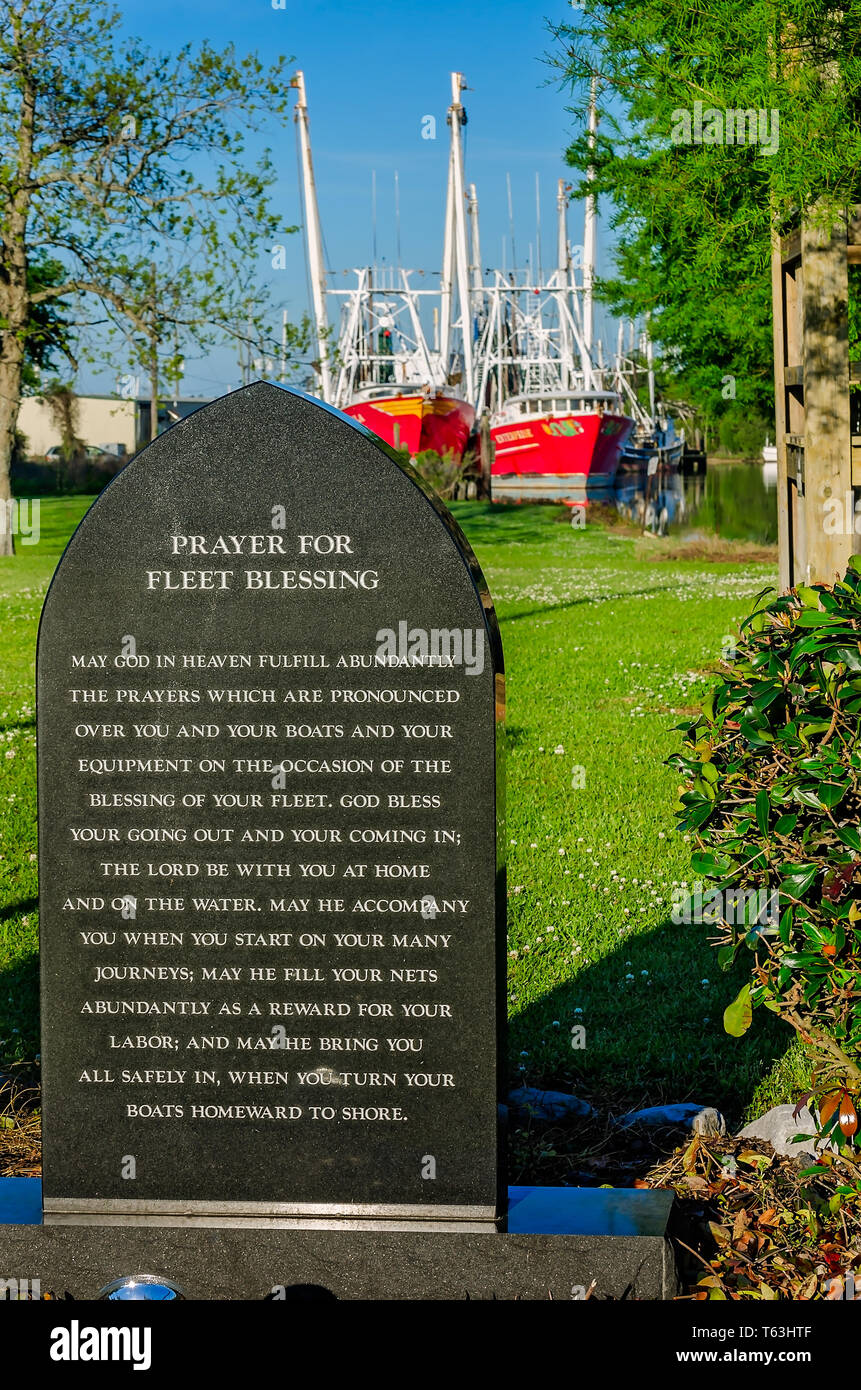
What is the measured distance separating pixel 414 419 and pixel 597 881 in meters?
44.3

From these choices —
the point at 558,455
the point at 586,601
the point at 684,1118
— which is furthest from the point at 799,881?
the point at 558,455

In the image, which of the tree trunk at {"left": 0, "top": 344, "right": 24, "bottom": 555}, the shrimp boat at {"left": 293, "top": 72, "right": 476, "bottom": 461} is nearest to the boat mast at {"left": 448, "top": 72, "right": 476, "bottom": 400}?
the shrimp boat at {"left": 293, "top": 72, "right": 476, "bottom": 461}

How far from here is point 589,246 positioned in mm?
44812

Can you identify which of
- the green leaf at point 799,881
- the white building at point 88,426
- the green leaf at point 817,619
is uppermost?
the white building at point 88,426

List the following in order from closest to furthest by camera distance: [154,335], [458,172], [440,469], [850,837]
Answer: [850,837] → [154,335] → [458,172] → [440,469]

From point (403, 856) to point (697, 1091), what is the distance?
181 centimetres

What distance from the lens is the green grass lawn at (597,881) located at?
4.50 metres

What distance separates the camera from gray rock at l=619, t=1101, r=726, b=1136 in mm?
3850

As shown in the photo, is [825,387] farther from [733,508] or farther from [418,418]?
[418,418]

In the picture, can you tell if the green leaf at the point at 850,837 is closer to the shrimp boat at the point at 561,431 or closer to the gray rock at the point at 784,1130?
the gray rock at the point at 784,1130

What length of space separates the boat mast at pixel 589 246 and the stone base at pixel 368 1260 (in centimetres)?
595

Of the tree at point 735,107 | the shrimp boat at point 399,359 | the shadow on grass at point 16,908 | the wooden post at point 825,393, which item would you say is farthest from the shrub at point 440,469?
the shadow on grass at point 16,908

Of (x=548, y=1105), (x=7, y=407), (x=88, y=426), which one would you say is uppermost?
(x=88, y=426)
